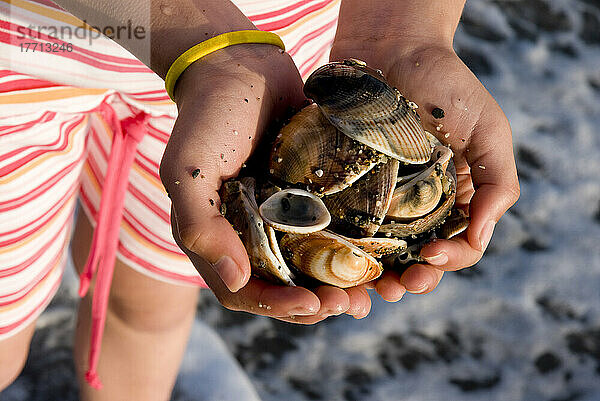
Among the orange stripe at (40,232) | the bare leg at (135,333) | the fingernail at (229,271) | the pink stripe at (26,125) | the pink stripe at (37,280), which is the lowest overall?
the bare leg at (135,333)

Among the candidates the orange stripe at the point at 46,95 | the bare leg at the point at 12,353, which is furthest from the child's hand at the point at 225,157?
the bare leg at the point at 12,353

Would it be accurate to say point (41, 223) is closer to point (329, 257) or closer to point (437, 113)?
point (329, 257)

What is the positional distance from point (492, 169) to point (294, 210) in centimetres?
43

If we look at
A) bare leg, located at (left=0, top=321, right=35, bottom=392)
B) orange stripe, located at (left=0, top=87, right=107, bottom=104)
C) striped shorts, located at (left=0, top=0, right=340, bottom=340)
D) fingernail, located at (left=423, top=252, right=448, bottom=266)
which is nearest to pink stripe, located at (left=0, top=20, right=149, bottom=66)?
striped shorts, located at (left=0, top=0, right=340, bottom=340)

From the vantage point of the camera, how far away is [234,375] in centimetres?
235

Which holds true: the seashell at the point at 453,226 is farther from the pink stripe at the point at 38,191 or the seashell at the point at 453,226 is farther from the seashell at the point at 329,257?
the pink stripe at the point at 38,191

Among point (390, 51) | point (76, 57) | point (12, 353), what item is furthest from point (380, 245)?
point (12, 353)

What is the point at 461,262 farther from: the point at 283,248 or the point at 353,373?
the point at 353,373

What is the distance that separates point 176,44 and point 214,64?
72mm

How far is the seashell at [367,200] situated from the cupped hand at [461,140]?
123 millimetres

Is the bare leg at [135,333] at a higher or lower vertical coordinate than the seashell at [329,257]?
lower

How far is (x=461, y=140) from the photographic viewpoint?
45.4 inches

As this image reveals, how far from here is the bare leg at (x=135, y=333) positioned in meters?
1.67

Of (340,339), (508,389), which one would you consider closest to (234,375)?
(340,339)
